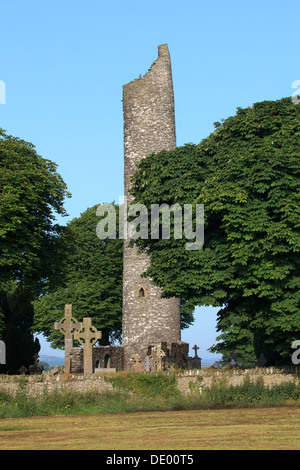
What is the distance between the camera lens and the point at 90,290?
167 ft

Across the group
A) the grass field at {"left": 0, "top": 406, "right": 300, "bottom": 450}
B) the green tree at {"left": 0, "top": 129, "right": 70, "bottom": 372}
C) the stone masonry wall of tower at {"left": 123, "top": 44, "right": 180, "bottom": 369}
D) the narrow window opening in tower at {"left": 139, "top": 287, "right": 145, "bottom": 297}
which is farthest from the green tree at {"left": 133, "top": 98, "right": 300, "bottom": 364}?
the narrow window opening in tower at {"left": 139, "top": 287, "right": 145, "bottom": 297}

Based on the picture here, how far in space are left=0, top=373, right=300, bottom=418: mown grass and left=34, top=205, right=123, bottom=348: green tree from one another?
25.8 meters

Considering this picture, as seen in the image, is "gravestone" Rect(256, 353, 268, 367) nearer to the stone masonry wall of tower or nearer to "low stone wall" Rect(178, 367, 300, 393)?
"low stone wall" Rect(178, 367, 300, 393)

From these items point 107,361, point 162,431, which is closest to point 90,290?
point 107,361

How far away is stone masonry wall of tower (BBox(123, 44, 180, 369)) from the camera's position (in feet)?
133

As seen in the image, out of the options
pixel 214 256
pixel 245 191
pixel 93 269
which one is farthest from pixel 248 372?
pixel 93 269

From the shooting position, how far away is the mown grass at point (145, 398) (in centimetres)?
2248

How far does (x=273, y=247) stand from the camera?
24516 mm

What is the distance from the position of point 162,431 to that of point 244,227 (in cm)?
1050

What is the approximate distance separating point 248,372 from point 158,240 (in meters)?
6.95

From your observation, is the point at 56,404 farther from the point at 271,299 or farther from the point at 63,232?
the point at 63,232

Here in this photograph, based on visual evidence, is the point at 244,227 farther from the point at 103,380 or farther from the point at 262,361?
the point at 103,380

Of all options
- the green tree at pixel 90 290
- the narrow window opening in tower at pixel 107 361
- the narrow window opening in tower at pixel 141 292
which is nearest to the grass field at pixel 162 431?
the narrow window opening in tower at pixel 141 292

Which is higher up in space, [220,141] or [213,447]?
[220,141]
